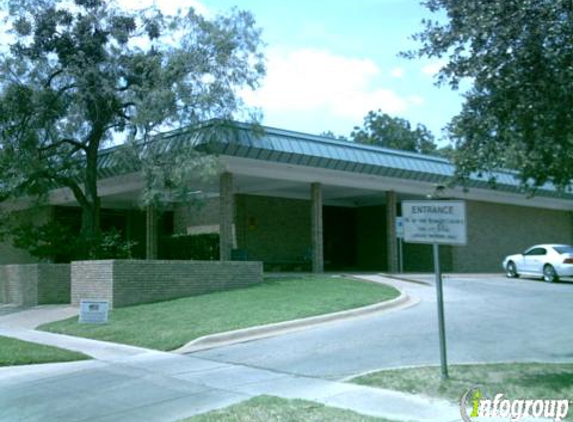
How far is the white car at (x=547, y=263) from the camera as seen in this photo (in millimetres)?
25741

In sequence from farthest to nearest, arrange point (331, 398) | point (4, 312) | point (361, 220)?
point (361, 220) → point (4, 312) → point (331, 398)

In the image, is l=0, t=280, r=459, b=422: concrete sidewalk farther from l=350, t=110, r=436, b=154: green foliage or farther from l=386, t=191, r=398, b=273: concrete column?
l=350, t=110, r=436, b=154: green foliage

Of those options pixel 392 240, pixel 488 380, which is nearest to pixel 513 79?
pixel 488 380

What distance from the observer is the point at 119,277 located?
19.3m

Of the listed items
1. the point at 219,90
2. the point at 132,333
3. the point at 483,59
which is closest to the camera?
the point at 483,59

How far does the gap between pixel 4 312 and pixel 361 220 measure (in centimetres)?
2352

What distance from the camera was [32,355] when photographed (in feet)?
A: 41.5

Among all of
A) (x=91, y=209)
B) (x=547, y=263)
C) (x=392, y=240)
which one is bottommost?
(x=547, y=263)

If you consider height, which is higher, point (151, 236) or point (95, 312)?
point (151, 236)

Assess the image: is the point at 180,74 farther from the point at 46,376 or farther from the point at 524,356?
the point at 524,356

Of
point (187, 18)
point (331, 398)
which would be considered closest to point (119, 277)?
point (187, 18)

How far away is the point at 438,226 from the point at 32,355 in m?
8.15

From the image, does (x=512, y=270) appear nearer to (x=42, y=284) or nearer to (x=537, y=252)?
(x=537, y=252)

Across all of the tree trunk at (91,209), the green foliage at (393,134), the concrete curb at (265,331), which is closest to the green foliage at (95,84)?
the tree trunk at (91,209)
